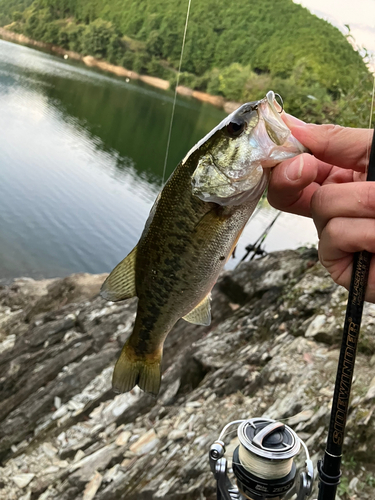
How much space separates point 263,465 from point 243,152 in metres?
1.51

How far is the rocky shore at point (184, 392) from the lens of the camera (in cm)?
364

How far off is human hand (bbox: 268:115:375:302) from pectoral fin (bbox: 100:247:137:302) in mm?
721

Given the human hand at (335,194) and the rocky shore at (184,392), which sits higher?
the human hand at (335,194)

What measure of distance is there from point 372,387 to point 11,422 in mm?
4553

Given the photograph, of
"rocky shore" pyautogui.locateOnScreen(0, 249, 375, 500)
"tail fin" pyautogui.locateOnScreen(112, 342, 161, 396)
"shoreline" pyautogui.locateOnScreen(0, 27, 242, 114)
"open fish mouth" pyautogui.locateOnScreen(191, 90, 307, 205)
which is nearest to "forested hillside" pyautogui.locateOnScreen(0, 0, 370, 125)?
"shoreline" pyautogui.locateOnScreen(0, 27, 242, 114)

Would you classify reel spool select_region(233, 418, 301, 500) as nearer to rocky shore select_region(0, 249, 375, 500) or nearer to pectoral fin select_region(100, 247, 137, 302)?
pectoral fin select_region(100, 247, 137, 302)

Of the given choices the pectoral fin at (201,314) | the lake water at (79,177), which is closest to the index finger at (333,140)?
the pectoral fin at (201,314)

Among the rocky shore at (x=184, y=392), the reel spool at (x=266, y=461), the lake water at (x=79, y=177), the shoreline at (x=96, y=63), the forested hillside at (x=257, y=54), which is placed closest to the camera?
the reel spool at (x=266, y=461)

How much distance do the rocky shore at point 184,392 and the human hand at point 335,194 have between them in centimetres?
226

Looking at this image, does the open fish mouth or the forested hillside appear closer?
the open fish mouth

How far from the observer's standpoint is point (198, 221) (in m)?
1.66

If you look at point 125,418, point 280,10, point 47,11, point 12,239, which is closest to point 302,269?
point 125,418

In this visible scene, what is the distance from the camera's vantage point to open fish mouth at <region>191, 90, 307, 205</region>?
1524 millimetres

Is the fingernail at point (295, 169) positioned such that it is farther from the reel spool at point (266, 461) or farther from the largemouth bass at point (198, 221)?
the reel spool at point (266, 461)
